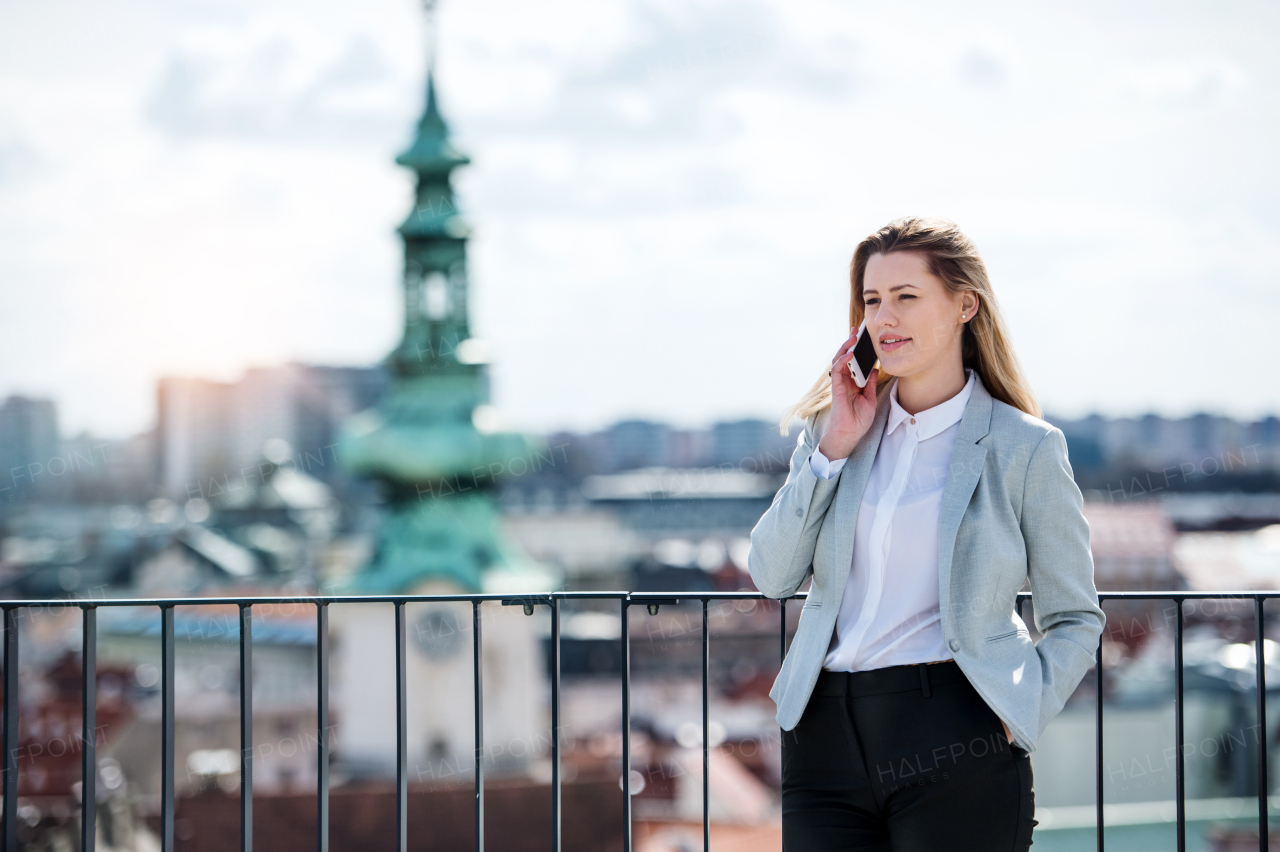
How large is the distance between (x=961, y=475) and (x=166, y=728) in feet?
7.40

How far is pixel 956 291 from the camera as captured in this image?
2266mm

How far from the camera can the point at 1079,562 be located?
88.3 inches

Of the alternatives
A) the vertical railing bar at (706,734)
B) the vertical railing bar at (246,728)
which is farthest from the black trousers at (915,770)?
the vertical railing bar at (246,728)

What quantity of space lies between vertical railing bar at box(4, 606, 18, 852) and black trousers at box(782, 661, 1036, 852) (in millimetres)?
2128

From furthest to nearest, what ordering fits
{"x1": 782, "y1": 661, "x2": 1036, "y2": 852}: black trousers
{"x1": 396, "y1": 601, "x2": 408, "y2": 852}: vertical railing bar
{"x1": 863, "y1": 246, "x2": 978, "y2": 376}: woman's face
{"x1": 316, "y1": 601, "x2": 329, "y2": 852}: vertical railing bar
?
1. {"x1": 316, "y1": 601, "x2": 329, "y2": 852}: vertical railing bar
2. {"x1": 396, "y1": 601, "x2": 408, "y2": 852}: vertical railing bar
3. {"x1": 863, "y1": 246, "x2": 978, "y2": 376}: woman's face
4. {"x1": 782, "y1": 661, "x2": 1036, "y2": 852}: black trousers

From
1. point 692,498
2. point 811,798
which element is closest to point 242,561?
point 692,498

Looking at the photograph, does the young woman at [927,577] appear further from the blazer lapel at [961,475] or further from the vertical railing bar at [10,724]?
the vertical railing bar at [10,724]

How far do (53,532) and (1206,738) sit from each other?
216 feet

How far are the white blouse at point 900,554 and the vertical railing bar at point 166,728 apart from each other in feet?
6.31

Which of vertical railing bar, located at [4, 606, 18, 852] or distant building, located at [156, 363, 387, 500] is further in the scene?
distant building, located at [156, 363, 387, 500]

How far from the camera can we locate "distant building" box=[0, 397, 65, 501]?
197ft

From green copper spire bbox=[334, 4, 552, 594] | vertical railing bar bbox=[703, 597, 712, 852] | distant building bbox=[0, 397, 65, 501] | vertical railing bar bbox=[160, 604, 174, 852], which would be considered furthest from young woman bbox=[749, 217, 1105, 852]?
distant building bbox=[0, 397, 65, 501]

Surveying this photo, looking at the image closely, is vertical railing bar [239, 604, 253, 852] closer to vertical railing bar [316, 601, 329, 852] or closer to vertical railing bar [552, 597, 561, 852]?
vertical railing bar [316, 601, 329, 852]

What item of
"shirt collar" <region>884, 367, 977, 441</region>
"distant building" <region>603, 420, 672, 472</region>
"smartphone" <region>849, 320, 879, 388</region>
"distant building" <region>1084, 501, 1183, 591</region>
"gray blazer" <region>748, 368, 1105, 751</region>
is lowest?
"distant building" <region>1084, 501, 1183, 591</region>
